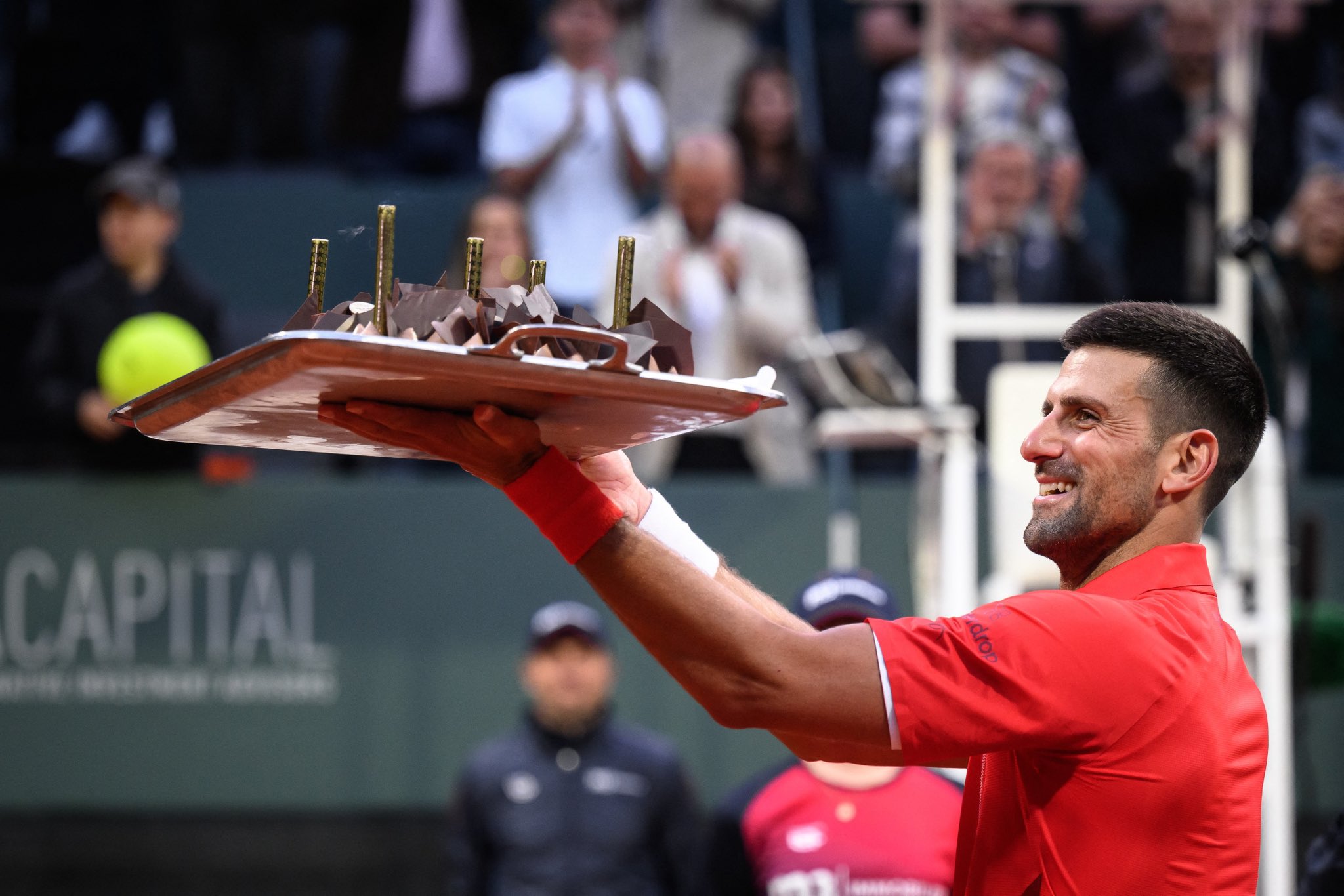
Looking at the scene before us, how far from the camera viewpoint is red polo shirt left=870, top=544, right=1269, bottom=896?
188 centimetres

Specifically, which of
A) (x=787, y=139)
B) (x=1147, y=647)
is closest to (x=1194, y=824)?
(x=1147, y=647)

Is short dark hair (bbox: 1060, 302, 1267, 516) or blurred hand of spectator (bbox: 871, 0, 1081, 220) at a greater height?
blurred hand of spectator (bbox: 871, 0, 1081, 220)

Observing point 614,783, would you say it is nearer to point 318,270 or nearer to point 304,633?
point 304,633

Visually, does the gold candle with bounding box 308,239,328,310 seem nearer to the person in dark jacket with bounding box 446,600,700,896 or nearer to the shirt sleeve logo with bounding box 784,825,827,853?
the shirt sleeve logo with bounding box 784,825,827,853

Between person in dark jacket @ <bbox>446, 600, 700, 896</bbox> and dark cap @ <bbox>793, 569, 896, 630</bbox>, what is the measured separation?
57.1 inches

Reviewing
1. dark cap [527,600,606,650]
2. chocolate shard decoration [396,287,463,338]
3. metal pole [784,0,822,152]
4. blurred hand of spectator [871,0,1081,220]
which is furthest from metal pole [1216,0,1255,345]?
chocolate shard decoration [396,287,463,338]

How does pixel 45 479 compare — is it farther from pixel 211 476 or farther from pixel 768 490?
pixel 768 490

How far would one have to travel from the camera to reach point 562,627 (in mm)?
5285

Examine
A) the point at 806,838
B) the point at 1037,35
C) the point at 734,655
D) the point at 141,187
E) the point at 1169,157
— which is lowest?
the point at 806,838

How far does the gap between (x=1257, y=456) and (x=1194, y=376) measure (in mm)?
3068

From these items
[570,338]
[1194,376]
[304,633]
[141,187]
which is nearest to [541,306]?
[570,338]

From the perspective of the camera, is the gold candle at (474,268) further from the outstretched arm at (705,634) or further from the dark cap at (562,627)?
the dark cap at (562,627)

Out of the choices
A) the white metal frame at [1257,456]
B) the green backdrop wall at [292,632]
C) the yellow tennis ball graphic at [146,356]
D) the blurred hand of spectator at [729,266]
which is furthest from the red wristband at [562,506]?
the blurred hand of spectator at [729,266]

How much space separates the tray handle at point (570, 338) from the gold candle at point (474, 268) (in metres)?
0.09
